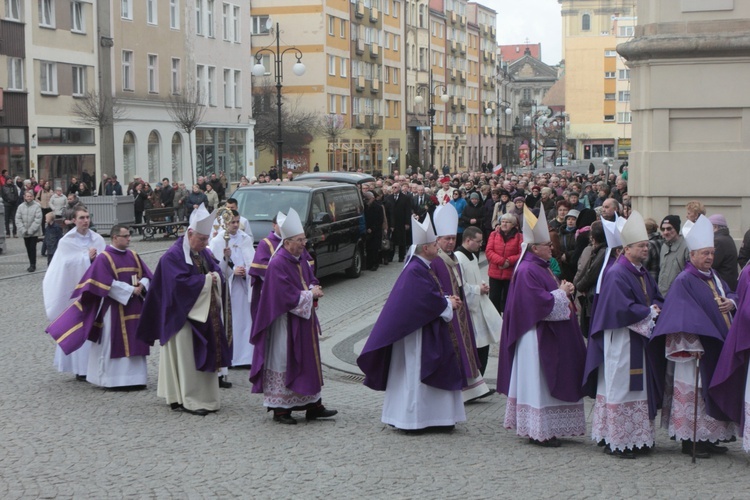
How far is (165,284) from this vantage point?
35.4 ft

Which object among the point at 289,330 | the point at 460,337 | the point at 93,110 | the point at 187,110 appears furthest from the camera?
the point at 187,110

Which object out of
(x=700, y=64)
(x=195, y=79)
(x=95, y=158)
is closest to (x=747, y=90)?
(x=700, y=64)

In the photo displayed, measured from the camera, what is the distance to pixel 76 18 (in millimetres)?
45531

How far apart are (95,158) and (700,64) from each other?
1375 inches

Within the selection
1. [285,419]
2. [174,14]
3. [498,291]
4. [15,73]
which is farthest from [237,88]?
[285,419]

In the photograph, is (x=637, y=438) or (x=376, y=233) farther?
(x=376, y=233)

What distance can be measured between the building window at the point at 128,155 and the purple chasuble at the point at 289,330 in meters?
39.0

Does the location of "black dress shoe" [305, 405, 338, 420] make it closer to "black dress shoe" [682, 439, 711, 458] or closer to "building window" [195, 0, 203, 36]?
"black dress shoe" [682, 439, 711, 458]

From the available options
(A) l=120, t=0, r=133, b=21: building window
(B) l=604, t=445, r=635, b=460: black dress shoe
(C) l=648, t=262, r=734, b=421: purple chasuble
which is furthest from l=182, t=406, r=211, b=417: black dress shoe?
(A) l=120, t=0, r=133, b=21: building window

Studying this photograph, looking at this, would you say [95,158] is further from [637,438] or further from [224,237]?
[637,438]

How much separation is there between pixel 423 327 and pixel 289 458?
166cm

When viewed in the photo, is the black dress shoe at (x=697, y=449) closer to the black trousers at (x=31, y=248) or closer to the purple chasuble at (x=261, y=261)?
the purple chasuble at (x=261, y=261)

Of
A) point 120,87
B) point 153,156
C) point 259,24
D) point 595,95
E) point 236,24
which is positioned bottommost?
point 153,156

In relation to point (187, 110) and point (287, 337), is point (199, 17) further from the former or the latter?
point (287, 337)
